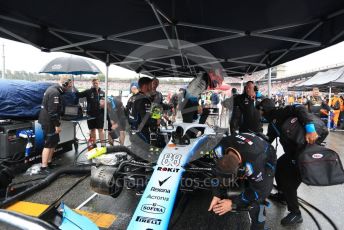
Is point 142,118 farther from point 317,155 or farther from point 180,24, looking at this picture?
point 317,155

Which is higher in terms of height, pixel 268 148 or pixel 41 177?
pixel 268 148

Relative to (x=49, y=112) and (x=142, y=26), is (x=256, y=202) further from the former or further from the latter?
(x=49, y=112)

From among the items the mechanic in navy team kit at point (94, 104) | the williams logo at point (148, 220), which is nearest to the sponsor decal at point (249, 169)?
the williams logo at point (148, 220)

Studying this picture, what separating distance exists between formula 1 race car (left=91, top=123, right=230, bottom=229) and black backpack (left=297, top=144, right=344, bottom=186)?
2.90ft

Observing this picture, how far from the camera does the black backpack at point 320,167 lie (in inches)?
101

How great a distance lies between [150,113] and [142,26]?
1.18 metres

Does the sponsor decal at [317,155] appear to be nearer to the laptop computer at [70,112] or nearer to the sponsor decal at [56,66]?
the laptop computer at [70,112]

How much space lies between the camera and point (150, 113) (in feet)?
12.6

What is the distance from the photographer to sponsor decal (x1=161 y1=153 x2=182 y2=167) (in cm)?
268

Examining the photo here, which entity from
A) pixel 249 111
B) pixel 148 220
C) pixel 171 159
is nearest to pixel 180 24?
pixel 171 159

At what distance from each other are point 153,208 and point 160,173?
0.39 m

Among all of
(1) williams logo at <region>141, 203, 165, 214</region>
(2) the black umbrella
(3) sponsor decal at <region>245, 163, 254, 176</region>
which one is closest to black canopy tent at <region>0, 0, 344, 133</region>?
(3) sponsor decal at <region>245, 163, 254, 176</region>

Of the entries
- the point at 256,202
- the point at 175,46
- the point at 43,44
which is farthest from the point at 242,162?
the point at 43,44

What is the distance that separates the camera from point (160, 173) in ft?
8.57
